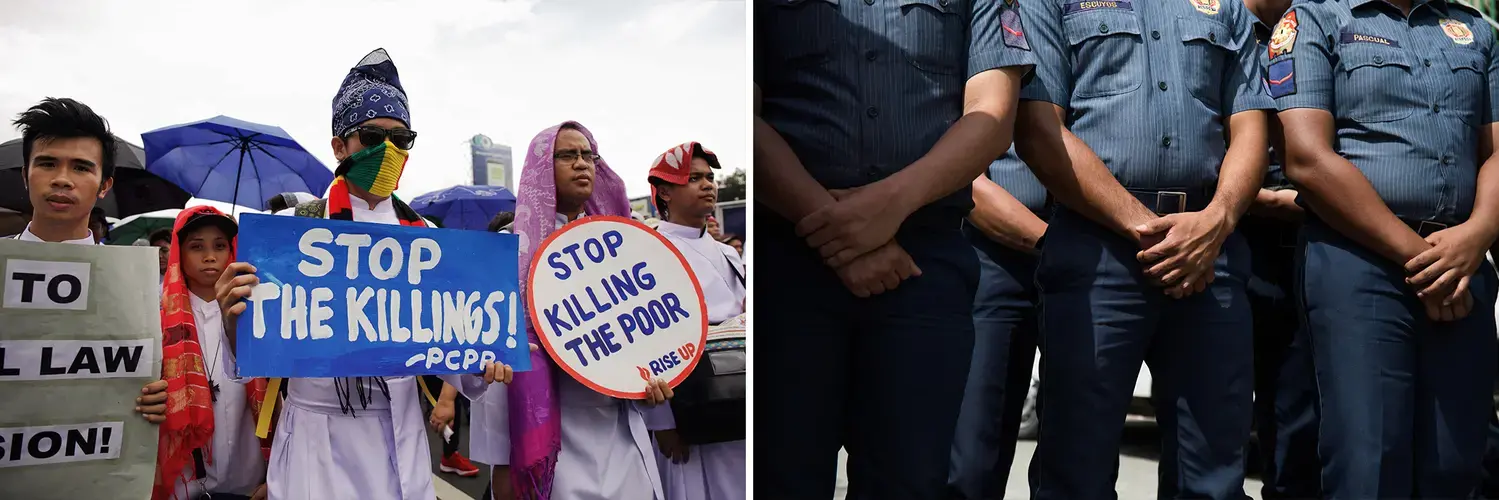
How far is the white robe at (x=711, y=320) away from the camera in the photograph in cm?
241

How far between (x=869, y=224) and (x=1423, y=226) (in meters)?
1.73

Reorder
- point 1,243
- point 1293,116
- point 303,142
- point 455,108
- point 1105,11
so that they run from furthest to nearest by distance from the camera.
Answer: point 1293,116, point 1105,11, point 455,108, point 303,142, point 1,243

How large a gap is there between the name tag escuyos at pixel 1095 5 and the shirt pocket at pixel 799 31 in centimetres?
79

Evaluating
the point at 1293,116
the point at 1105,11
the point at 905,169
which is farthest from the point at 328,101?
the point at 1293,116

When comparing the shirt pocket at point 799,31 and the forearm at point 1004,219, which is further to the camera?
the forearm at point 1004,219

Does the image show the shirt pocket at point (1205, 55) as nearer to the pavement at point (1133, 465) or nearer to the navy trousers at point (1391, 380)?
the navy trousers at point (1391, 380)

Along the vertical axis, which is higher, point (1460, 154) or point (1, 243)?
point (1460, 154)

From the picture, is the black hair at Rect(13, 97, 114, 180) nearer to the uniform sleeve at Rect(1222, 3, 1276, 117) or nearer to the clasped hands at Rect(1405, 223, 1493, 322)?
the uniform sleeve at Rect(1222, 3, 1276, 117)

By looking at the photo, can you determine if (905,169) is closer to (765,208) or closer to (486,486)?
(765,208)

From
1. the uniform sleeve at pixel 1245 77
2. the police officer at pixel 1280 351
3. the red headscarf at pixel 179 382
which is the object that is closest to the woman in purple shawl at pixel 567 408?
the red headscarf at pixel 179 382

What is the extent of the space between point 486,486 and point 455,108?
0.75 meters

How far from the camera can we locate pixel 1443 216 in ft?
9.73

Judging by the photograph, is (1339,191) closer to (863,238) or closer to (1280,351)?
(1280,351)

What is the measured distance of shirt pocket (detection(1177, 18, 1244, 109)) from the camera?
2744 mm
